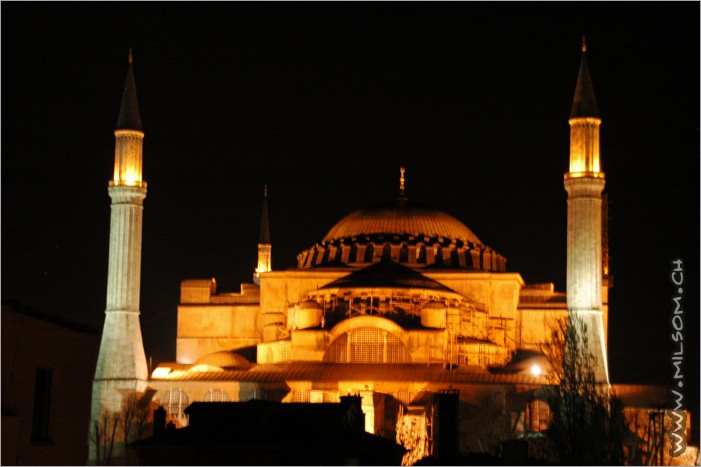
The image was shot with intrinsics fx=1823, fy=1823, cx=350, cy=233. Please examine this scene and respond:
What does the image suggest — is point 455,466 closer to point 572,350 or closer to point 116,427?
point 572,350

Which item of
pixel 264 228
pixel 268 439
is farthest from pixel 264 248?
pixel 268 439

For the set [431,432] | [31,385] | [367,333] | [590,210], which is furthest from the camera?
[367,333]

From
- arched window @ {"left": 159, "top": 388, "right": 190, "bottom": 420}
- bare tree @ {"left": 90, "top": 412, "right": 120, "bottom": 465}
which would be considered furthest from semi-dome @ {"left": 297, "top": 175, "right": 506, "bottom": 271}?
bare tree @ {"left": 90, "top": 412, "right": 120, "bottom": 465}

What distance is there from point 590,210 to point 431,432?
10.5m

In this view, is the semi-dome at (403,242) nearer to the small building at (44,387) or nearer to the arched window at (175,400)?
the arched window at (175,400)

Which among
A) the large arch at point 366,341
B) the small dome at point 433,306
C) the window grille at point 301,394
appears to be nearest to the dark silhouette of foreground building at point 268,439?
the window grille at point 301,394

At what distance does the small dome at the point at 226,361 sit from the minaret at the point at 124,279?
4.48m

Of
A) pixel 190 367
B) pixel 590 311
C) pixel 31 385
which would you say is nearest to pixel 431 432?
pixel 590 311

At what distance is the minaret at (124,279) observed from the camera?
65.0 metres

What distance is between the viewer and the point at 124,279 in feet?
218

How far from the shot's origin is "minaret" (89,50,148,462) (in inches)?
2559

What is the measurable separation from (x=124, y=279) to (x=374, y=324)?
9.82 meters

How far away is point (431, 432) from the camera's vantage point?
6091cm

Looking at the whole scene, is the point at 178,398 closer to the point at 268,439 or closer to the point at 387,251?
the point at 387,251
